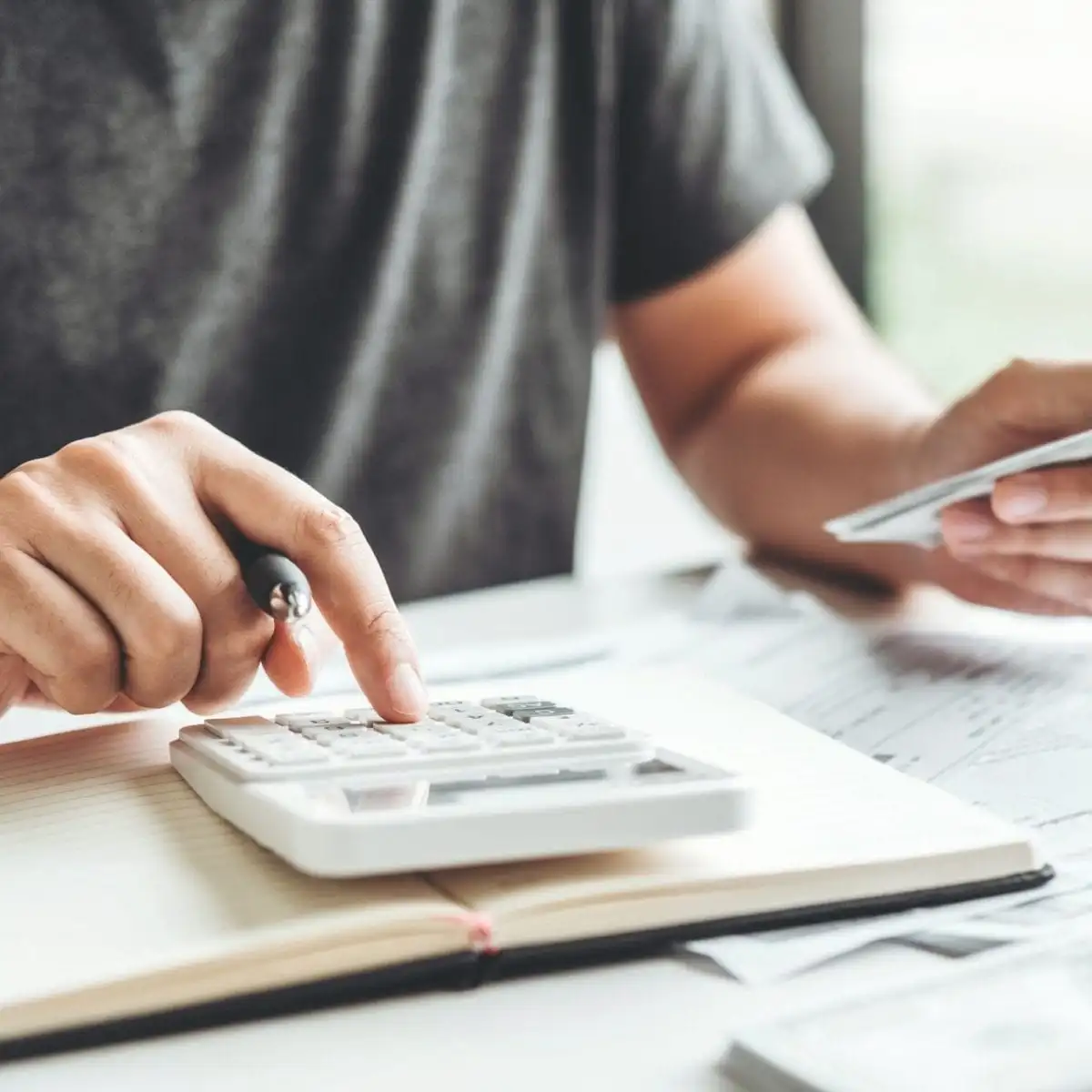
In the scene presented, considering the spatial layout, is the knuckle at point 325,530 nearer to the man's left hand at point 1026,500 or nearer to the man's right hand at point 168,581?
the man's right hand at point 168,581

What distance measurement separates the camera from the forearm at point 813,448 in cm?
78

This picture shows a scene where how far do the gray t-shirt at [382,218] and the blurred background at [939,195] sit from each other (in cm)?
34

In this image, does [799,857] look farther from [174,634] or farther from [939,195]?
[939,195]

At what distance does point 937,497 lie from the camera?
61 cm

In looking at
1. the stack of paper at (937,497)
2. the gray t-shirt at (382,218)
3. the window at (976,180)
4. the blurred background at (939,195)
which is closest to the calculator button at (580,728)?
the stack of paper at (937,497)

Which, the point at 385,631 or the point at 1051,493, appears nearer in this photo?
the point at 385,631

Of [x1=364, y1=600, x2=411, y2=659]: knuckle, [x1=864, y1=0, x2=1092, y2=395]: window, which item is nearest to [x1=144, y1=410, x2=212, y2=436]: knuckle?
[x1=364, y1=600, x2=411, y2=659]: knuckle

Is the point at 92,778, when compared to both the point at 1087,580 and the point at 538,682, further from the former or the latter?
the point at 1087,580

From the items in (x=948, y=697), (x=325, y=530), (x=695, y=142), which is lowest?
(x=948, y=697)

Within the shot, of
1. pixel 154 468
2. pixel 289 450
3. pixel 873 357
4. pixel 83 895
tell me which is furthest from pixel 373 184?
pixel 83 895

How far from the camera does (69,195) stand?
826mm

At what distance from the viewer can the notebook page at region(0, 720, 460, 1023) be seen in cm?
30

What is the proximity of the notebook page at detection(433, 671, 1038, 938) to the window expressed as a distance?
1042 mm

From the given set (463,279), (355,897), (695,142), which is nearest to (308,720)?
(355,897)
